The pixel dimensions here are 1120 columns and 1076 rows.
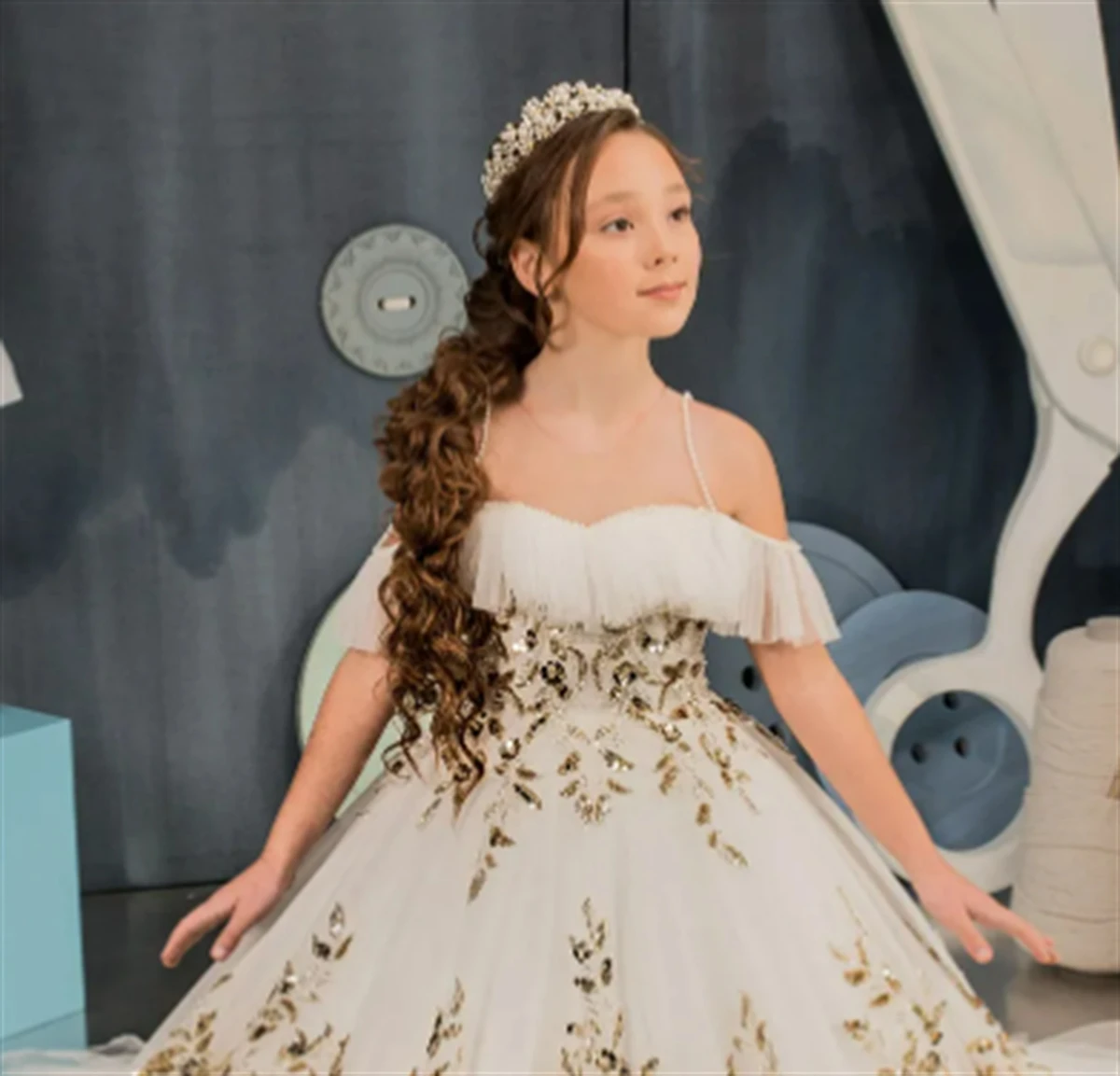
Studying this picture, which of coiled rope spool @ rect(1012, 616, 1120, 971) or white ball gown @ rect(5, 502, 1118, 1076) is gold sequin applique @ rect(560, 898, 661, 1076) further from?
coiled rope spool @ rect(1012, 616, 1120, 971)

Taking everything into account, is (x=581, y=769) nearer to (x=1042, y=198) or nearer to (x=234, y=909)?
(x=234, y=909)

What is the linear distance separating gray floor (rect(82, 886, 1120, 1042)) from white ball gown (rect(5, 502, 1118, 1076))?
95 centimetres

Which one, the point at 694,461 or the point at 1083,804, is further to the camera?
the point at 1083,804

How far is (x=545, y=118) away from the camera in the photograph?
175 cm

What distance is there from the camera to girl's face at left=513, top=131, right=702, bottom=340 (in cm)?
170

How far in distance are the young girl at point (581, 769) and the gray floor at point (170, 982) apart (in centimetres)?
98

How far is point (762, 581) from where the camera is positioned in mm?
1779

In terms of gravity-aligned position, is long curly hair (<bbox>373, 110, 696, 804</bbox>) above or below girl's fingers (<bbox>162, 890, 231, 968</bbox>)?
above

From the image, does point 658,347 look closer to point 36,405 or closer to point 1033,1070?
point 36,405

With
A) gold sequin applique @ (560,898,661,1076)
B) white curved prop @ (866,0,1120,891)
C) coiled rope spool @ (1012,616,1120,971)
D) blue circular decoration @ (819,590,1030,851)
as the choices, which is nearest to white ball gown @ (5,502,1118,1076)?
gold sequin applique @ (560,898,661,1076)

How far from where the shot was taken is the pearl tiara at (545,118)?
1.74 m

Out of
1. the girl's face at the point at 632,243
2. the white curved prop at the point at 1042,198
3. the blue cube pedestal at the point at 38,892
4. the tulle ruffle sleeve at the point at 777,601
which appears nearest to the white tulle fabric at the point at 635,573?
the tulle ruffle sleeve at the point at 777,601

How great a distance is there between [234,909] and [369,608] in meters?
0.35

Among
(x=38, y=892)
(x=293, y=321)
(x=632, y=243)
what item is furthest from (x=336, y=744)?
(x=293, y=321)
